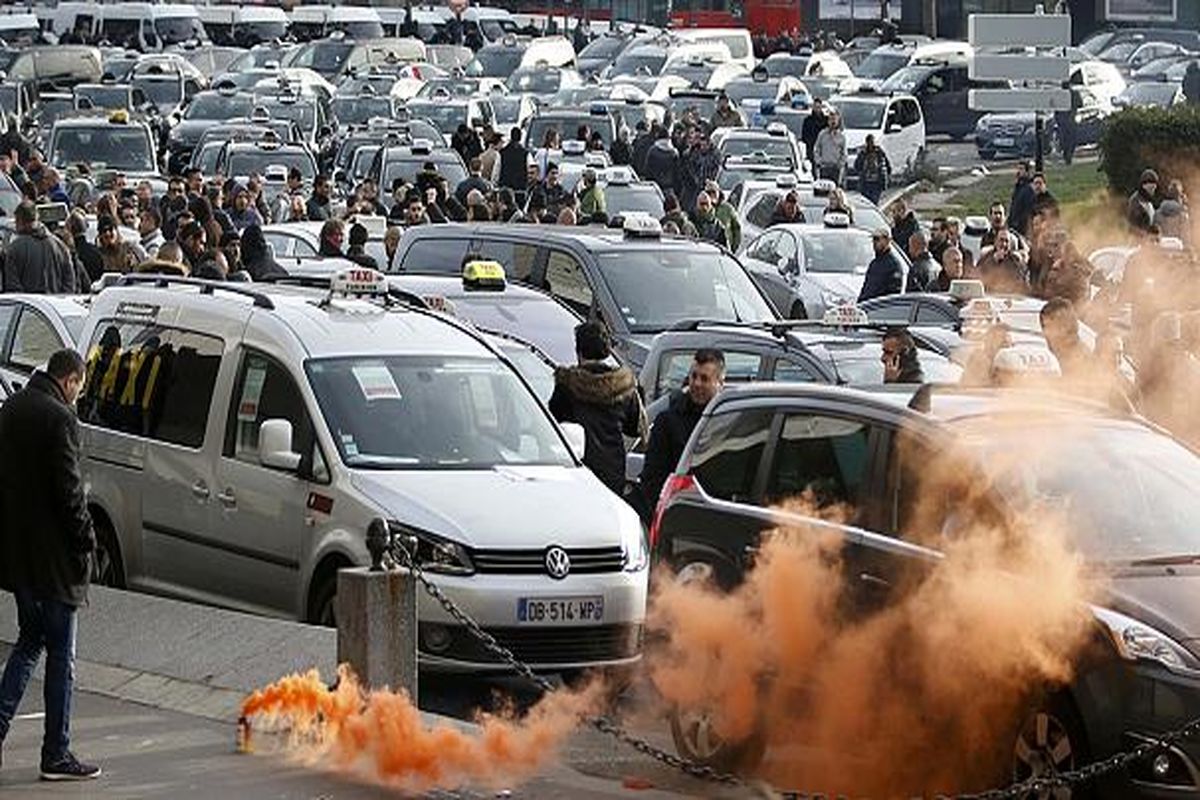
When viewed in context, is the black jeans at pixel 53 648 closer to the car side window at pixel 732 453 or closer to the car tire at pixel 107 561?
the car side window at pixel 732 453

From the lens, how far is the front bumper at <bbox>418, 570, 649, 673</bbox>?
13.5 m

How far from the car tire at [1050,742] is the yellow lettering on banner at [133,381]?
22.1 ft

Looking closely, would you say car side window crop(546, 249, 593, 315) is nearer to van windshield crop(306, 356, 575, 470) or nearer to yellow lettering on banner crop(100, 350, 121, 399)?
yellow lettering on banner crop(100, 350, 121, 399)

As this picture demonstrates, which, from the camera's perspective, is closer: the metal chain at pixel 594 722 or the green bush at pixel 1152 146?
the metal chain at pixel 594 722

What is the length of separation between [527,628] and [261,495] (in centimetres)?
173

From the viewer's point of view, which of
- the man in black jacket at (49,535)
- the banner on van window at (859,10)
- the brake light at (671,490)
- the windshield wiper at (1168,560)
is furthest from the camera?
the banner on van window at (859,10)

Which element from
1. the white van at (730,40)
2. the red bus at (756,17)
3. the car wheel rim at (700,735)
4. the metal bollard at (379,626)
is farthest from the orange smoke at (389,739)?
the red bus at (756,17)

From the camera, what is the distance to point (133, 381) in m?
16.0

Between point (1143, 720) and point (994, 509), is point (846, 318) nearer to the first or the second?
point (994, 509)

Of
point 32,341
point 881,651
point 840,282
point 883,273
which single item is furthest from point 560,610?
point 840,282

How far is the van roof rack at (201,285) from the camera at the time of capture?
15523 mm

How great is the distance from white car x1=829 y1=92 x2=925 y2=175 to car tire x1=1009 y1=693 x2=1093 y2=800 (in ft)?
130

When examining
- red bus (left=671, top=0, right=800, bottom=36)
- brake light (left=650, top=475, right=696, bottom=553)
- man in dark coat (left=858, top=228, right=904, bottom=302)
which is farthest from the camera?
red bus (left=671, top=0, right=800, bottom=36)

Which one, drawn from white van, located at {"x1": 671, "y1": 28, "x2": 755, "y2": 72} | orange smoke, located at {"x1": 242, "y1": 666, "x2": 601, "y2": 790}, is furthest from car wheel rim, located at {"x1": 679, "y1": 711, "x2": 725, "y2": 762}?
white van, located at {"x1": 671, "y1": 28, "x2": 755, "y2": 72}
